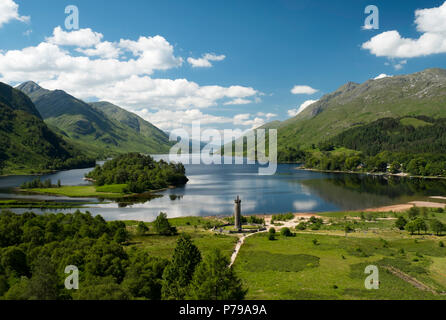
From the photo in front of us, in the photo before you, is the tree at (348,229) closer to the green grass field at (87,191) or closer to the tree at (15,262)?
the tree at (15,262)

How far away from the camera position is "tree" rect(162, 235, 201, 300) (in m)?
33.6

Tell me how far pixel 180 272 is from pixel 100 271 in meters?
10.4

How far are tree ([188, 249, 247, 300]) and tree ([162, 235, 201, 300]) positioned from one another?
4001 millimetres

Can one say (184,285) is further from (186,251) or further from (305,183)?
(305,183)

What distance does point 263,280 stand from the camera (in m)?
44.7

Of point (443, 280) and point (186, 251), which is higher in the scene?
point (186, 251)

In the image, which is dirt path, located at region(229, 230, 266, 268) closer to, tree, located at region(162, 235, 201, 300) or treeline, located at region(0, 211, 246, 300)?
tree, located at region(162, 235, 201, 300)

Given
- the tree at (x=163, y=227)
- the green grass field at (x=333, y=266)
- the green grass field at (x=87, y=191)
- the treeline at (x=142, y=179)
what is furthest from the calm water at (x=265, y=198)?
the green grass field at (x=333, y=266)

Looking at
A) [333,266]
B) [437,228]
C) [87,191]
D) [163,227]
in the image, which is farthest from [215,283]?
[87,191]

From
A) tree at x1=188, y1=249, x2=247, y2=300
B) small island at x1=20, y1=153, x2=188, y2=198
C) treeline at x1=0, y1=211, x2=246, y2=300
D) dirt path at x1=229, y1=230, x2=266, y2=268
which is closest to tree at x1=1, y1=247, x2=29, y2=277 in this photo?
treeline at x1=0, y1=211, x2=246, y2=300

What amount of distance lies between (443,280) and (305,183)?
148384 millimetres
